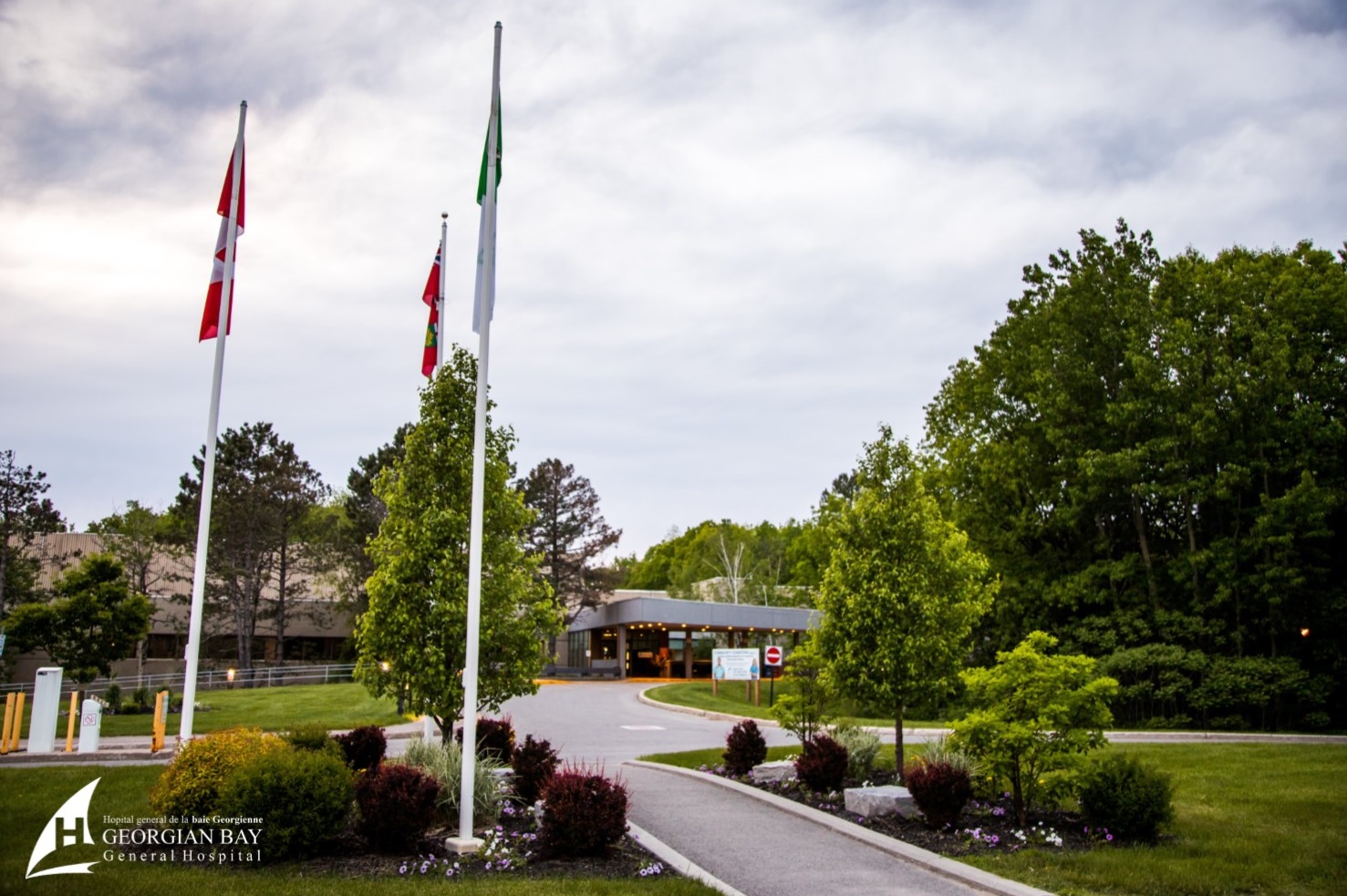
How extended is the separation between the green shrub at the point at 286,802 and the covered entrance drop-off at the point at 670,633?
4346cm

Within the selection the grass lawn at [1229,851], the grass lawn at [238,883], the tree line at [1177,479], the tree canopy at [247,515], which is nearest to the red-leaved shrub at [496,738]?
the grass lawn at [238,883]

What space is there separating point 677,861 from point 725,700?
30687 mm

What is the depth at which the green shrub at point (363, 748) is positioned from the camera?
13281 mm

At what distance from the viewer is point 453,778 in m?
10.8

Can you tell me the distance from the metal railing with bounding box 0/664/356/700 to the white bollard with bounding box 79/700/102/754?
21786 mm

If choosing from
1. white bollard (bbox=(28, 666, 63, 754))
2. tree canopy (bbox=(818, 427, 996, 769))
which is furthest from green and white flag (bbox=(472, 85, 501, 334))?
white bollard (bbox=(28, 666, 63, 754))

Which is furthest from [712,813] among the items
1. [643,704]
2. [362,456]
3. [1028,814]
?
[362,456]

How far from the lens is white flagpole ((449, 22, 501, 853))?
970cm

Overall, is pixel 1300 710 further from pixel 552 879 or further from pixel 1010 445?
pixel 552 879

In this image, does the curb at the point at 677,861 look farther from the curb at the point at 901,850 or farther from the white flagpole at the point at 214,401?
the white flagpole at the point at 214,401

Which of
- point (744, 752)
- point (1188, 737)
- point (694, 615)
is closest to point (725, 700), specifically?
point (694, 615)

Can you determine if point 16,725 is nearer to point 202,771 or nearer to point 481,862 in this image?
point 202,771

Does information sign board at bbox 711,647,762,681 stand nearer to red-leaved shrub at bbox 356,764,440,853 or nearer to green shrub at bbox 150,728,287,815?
green shrub at bbox 150,728,287,815

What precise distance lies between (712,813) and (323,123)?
12.1 m
